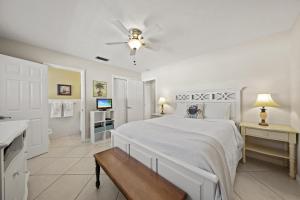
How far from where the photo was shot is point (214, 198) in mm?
1003

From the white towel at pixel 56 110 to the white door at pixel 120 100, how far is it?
186cm

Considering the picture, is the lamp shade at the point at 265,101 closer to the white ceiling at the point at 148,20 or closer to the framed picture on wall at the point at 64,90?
the white ceiling at the point at 148,20

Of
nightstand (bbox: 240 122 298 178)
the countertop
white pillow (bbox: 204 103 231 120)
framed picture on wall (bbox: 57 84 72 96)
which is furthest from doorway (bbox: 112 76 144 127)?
nightstand (bbox: 240 122 298 178)

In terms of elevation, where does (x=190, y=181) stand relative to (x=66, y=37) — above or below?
below

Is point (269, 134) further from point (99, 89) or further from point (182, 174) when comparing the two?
point (99, 89)

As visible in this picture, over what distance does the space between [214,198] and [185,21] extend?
2341 millimetres

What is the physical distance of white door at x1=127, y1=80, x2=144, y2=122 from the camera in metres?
4.80

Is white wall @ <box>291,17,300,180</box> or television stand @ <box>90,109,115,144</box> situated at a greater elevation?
white wall @ <box>291,17,300,180</box>

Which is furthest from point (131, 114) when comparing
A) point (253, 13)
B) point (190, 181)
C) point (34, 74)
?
point (253, 13)

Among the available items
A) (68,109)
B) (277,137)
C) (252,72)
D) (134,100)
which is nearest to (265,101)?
(277,137)

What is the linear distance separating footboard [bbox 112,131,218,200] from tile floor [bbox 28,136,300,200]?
65cm

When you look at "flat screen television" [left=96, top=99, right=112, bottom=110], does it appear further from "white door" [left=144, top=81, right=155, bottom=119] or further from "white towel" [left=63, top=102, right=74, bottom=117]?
"white door" [left=144, top=81, right=155, bottom=119]

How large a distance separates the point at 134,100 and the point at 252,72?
12.3 feet

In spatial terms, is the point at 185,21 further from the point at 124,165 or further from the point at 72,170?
the point at 72,170
